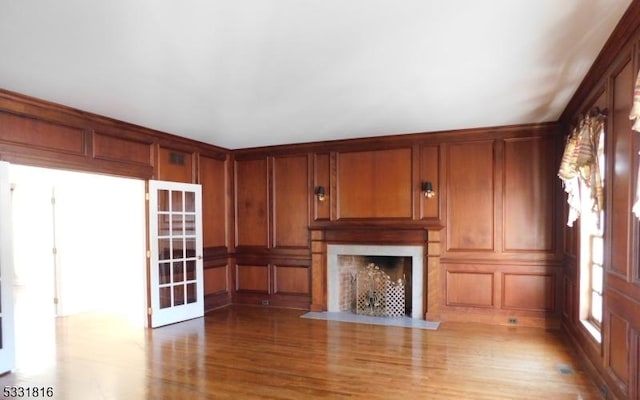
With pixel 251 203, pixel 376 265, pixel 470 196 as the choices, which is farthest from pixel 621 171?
pixel 251 203

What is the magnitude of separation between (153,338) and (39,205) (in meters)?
4.35

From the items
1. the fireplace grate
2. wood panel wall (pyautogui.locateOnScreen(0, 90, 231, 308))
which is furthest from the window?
wood panel wall (pyautogui.locateOnScreen(0, 90, 231, 308))

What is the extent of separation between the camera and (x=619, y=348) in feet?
9.20

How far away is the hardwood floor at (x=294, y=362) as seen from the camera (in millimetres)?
3250

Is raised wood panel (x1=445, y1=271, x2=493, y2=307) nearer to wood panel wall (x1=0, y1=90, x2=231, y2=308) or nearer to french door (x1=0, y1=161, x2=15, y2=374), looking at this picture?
wood panel wall (x1=0, y1=90, x2=231, y2=308)

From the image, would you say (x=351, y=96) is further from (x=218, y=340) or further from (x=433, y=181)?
(x=218, y=340)

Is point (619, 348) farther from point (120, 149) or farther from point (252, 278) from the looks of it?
point (120, 149)

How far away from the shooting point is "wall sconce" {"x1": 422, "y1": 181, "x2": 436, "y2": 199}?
543 cm

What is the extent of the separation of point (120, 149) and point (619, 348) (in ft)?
17.7

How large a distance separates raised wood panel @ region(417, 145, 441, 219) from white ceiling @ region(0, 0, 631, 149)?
32.2 inches

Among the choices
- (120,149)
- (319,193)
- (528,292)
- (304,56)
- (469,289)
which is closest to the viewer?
(304,56)

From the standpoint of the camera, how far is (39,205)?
23.6 ft

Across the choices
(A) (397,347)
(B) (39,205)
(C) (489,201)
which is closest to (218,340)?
(A) (397,347)

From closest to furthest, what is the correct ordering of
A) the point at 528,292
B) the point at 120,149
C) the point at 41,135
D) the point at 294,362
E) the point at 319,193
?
the point at 294,362 → the point at 41,135 → the point at 120,149 → the point at 528,292 → the point at 319,193
